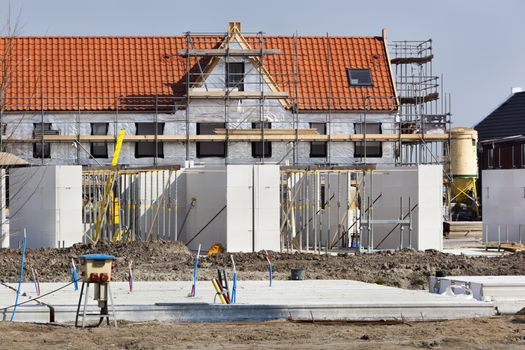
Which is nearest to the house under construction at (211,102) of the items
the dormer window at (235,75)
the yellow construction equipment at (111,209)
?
the dormer window at (235,75)

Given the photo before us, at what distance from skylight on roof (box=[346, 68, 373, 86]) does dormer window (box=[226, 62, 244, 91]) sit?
174 inches

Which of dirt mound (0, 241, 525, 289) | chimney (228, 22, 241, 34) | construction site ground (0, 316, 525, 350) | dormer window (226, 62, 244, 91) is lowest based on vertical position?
construction site ground (0, 316, 525, 350)

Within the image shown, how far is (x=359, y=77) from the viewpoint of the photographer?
47.2 metres

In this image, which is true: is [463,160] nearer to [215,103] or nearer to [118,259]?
[215,103]

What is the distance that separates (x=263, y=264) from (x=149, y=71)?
1929 cm

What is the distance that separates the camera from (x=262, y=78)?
45.0 m

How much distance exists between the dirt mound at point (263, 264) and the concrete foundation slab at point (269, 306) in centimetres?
378

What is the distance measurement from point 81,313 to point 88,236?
1651cm

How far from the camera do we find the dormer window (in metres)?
45.0

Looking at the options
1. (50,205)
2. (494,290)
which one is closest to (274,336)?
(494,290)

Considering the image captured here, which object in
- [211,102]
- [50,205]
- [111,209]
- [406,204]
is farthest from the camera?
[211,102]

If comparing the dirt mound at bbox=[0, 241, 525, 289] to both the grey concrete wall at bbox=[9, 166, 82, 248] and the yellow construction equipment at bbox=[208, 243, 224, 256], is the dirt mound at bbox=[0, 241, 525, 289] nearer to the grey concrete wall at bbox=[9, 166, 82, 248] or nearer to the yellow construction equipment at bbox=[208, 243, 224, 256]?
the yellow construction equipment at bbox=[208, 243, 224, 256]

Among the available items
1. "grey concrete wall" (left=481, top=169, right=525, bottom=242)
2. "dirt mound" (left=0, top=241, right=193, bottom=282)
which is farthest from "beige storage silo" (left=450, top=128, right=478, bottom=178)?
"dirt mound" (left=0, top=241, right=193, bottom=282)

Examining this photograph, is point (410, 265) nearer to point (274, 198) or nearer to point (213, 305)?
point (274, 198)
